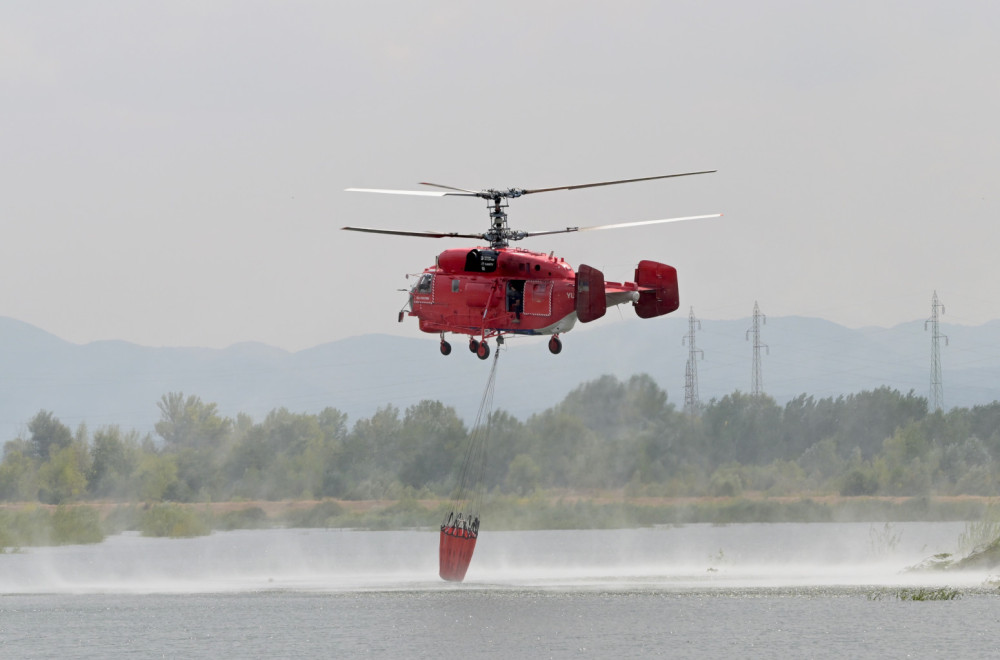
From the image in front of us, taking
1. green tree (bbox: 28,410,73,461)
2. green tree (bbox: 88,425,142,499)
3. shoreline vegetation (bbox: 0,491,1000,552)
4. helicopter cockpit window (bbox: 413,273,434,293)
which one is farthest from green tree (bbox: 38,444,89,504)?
helicopter cockpit window (bbox: 413,273,434,293)

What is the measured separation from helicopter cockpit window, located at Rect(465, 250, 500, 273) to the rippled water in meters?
14.6

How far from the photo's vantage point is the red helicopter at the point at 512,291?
53281 millimetres

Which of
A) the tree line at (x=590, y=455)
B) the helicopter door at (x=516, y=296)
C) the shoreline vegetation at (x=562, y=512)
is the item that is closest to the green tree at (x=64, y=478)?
the tree line at (x=590, y=455)

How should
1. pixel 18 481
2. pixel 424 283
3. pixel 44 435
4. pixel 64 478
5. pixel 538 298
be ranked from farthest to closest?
1. pixel 44 435
2. pixel 18 481
3. pixel 64 478
4. pixel 424 283
5. pixel 538 298

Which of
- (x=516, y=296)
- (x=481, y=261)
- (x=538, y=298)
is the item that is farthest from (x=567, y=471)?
(x=538, y=298)

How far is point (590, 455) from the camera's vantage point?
13212 cm

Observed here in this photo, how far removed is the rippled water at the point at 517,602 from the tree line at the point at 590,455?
66.3 feet

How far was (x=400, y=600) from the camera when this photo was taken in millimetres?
75125

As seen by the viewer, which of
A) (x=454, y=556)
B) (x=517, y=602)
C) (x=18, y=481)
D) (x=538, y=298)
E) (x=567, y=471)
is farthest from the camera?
(x=18, y=481)

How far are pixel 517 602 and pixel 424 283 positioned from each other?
22.3 metres

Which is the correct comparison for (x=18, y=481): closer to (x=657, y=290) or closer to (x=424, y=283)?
(x=424, y=283)

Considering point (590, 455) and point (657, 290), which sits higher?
point (657, 290)

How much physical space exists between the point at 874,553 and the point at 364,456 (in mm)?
56875

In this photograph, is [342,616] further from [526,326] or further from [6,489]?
[6,489]
